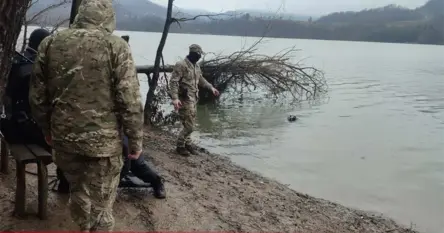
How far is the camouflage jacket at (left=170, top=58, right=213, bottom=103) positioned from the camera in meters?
8.37

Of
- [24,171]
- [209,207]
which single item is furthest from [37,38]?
[209,207]

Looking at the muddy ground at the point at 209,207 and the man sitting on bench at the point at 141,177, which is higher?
the man sitting on bench at the point at 141,177

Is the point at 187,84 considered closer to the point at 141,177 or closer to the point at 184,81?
the point at 184,81

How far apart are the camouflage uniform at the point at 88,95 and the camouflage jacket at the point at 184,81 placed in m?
4.76

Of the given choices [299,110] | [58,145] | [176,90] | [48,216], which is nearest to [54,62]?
[58,145]

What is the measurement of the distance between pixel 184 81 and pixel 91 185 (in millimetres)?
5018

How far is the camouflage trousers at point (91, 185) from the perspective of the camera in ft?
11.6

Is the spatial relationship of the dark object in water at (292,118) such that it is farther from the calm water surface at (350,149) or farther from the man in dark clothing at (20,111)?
the man in dark clothing at (20,111)

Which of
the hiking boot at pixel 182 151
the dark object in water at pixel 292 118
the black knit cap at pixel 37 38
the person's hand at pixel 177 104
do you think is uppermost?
the black knit cap at pixel 37 38

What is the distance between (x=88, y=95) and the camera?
3.40m

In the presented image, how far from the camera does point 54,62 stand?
135 inches

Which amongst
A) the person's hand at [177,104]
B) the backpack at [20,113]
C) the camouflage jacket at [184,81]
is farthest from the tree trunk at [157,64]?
the backpack at [20,113]

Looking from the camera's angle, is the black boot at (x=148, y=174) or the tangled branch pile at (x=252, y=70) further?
the tangled branch pile at (x=252, y=70)

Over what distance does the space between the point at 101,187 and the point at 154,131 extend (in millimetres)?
8257
